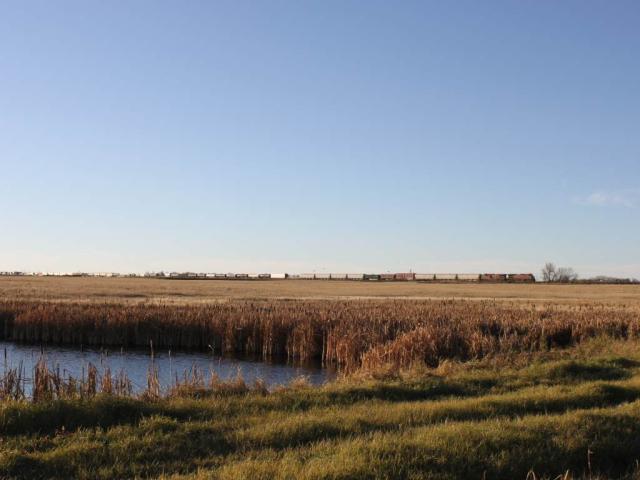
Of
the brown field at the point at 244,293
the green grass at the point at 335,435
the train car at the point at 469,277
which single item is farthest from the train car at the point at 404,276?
the green grass at the point at 335,435

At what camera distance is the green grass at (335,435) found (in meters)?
7.54

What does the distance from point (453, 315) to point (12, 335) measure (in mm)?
22722

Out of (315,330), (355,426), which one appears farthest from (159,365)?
(355,426)

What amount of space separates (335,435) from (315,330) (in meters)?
19.7

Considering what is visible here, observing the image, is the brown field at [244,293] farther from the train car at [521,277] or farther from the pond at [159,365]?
the train car at [521,277]

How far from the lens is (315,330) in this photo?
94.7 ft

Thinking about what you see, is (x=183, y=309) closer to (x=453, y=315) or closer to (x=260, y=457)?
(x=453, y=315)

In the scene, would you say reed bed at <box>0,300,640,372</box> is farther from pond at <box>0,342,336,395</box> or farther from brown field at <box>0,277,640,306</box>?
brown field at <box>0,277,640,306</box>

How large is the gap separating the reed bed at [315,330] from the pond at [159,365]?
123 cm

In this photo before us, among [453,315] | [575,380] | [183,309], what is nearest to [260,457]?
[575,380]

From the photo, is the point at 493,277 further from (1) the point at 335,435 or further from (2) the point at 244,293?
(1) the point at 335,435

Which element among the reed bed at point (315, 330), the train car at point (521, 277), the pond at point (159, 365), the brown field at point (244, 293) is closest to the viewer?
the pond at point (159, 365)

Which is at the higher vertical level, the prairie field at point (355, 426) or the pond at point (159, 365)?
the prairie field at point (355, 426)

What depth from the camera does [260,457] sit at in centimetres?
784
